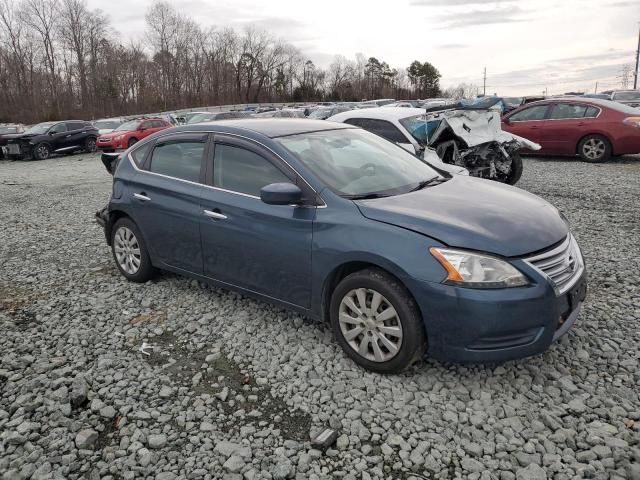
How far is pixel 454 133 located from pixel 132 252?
18.4 ft

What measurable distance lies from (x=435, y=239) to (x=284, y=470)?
1529mm

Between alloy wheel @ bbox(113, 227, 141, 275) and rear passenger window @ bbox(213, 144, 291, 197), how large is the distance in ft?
4.59

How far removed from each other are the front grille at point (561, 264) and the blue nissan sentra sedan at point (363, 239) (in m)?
0.01

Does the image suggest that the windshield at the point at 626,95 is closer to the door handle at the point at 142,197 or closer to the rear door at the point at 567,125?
the rear door at the point at 567,125

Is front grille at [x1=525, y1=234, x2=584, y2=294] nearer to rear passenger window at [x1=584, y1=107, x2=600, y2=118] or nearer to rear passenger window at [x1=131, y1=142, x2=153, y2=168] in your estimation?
rear passenger window at [x1=131, y1=142, x2=153, y2=168]

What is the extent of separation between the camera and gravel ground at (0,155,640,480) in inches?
103

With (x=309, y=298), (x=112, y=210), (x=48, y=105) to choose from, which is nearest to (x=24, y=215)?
(x=112, y=210)

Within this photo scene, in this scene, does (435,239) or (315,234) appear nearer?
(435,239)

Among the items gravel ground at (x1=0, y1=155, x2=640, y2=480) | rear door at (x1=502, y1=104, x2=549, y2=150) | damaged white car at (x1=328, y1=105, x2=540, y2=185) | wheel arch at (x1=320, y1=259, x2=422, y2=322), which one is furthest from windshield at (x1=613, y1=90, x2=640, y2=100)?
wheel arch at (x1=320, y1=259, x2=422, y2=322)

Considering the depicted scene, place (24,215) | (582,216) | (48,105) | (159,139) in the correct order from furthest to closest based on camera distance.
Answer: (48,105) < (24,215) < (582,216) < (159,139)

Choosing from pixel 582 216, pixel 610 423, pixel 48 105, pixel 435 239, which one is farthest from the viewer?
pixel 48 105

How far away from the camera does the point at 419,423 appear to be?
2.87 metres

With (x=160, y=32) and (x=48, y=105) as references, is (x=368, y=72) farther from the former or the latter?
(x=48, y=105)

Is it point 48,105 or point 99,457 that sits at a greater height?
point 48,105
